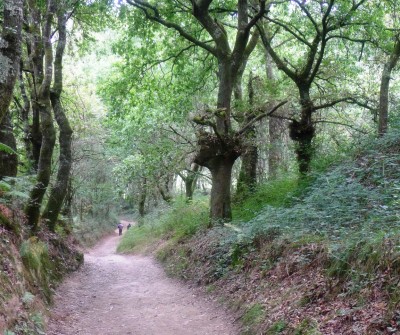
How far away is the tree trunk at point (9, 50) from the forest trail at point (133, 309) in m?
3.75

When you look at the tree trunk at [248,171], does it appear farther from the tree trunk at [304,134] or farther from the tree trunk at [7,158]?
the tree trunk at [7,158]

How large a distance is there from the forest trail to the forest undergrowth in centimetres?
52

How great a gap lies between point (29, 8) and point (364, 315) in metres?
11.5

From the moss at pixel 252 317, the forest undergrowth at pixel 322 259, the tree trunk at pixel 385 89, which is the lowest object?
the moss at pixel 252 317

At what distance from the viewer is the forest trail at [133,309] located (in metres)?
7.02

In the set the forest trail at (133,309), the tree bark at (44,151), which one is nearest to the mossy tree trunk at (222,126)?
the forest trail at (133,309)

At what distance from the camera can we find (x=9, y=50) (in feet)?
17.6

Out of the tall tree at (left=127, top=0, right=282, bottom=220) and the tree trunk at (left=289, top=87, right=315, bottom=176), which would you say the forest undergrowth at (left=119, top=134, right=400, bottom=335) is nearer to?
the tall tree at (left=127, top=0, right=282, bottom=220)

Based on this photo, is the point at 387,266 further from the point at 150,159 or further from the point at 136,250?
the point at 136,250

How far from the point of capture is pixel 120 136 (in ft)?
73.7

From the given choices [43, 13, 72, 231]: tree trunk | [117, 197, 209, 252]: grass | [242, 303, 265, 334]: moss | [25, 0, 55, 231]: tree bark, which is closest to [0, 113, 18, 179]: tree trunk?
[25, 0, 55, 231]: tree bark

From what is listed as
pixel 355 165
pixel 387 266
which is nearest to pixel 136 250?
pixel 355 165

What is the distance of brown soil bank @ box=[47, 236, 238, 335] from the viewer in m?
7.02

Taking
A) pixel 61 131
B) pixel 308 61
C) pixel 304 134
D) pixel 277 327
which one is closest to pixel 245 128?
pixel 304 134
